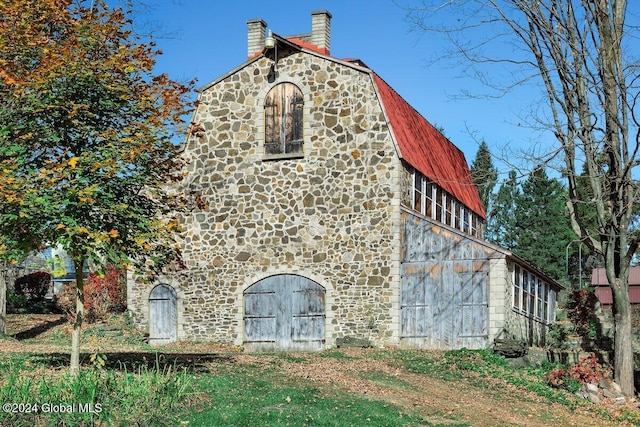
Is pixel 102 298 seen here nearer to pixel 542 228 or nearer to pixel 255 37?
pixel 255 37

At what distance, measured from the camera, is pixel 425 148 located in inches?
1150

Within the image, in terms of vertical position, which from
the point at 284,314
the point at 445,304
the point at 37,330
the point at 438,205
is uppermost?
the point at 438,205

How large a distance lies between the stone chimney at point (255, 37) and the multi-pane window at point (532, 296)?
1211cm

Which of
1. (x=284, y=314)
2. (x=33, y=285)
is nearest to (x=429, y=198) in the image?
(x=284, y=314)

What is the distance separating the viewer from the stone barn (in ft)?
78.7

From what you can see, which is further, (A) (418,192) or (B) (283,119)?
(A) (418,192)

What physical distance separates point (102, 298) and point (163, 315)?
448cm

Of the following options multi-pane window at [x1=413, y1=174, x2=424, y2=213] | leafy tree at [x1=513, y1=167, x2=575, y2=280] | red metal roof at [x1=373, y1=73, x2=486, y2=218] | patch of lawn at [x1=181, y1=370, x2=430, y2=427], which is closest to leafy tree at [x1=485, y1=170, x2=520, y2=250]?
leafy tree at [x1=513, y1=167, x2=575, y2=280]

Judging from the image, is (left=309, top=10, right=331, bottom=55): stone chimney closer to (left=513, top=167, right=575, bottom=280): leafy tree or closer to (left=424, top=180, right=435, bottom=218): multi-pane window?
(left=424, top=180, right=435, bottom=218): multi-pane window

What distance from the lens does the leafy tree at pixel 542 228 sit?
5106 centimetres

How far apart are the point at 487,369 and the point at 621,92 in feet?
25.1

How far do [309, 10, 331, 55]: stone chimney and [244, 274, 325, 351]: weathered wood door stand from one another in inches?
336

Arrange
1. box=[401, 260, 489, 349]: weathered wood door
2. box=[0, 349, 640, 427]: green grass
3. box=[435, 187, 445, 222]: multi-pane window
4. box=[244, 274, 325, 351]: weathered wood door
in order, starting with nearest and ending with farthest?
1. box=[0, 349, 640, 427]: green grass
2. box=[401, 260, 489, 349]: weathered wood door
3. box=[244, 274, 325, 351]: weathered wood door
4. box=[435, 187, 445, 222]: multi-pane window

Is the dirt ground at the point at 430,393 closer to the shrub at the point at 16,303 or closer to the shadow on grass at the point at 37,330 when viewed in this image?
the shadow on grass at the point at 37,330
